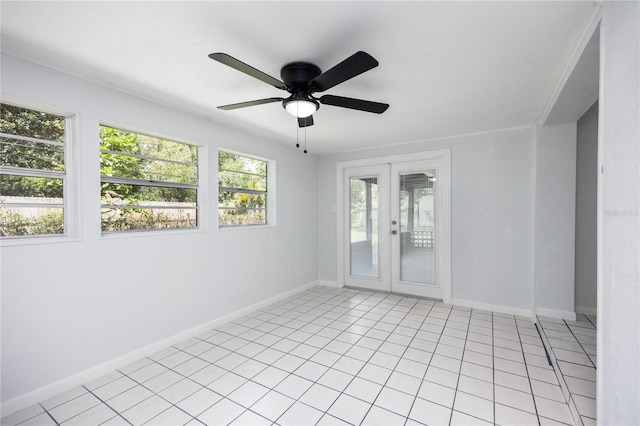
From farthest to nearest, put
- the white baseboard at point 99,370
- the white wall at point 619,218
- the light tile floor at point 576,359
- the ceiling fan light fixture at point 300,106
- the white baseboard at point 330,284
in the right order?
the white baseboard at point 330,284, the ceiling fan light fixture at point 300,106, the white baseboard at point 99,370, the light tile floor at point 576,359, the white wall at point 619,218

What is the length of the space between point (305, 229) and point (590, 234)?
365 centimetres

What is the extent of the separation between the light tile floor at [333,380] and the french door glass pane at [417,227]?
1022 mm

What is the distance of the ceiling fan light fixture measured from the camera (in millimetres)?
1938

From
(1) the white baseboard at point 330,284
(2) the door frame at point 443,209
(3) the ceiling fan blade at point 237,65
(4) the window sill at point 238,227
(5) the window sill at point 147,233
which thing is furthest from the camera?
(1) the white baseboard at point 330,284

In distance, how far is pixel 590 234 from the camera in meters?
3.19

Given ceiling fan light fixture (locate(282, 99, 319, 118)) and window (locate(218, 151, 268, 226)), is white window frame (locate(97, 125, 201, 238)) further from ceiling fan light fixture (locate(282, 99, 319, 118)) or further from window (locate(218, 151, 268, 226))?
ceiling fan light fixture (locate(282, 99, 319, 118))

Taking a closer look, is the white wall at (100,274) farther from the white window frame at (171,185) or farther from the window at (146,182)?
the window at (146,182)

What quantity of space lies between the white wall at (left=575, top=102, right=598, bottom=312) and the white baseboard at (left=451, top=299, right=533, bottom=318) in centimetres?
53

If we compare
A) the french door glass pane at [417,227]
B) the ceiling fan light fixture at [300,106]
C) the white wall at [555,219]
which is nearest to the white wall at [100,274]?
the ceiling fan light fixture at [300,106]

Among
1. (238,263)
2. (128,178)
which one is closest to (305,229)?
(238,263)

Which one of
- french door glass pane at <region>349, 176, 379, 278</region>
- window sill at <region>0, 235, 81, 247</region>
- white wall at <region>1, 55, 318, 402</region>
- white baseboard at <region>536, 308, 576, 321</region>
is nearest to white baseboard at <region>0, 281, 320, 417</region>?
white wall at <region>1, 55, 318, 402</region>

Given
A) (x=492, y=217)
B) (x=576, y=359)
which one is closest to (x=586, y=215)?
(x=492, y=217)

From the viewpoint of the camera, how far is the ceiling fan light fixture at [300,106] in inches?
76.3

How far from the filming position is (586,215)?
3.19m
